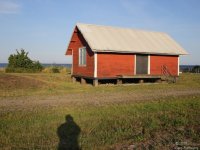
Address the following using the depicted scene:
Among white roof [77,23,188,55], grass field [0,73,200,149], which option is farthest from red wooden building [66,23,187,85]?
grass field [0,73,200,149]

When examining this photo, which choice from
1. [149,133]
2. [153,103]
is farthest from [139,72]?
[149,133]

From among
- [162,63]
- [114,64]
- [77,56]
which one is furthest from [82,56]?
[162,63]

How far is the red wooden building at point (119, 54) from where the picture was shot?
22.6 meters

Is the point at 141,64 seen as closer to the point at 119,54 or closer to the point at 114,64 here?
the point at 119,54

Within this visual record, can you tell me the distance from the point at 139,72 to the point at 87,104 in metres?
12.7

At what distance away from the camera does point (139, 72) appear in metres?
24.8

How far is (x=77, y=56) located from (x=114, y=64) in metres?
4.76

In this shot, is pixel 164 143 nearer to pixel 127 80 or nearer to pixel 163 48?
pixel 127 80

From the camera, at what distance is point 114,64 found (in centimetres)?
2319

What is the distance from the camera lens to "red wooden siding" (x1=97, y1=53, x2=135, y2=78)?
73.9ft

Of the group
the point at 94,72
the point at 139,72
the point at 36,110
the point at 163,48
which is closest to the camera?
the point at 36,110

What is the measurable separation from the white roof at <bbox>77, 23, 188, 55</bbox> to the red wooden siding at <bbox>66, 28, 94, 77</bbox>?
1040mm

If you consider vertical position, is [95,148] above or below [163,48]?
below

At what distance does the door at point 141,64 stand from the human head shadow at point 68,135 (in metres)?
15.5
